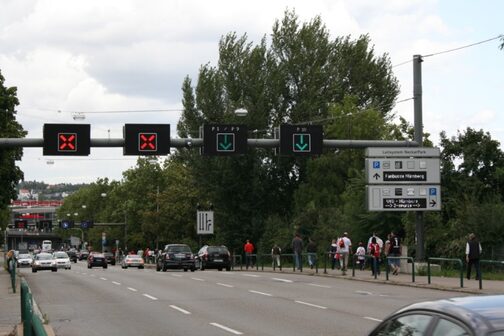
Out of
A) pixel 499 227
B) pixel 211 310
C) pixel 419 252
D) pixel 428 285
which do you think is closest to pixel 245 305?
pixel 211 310

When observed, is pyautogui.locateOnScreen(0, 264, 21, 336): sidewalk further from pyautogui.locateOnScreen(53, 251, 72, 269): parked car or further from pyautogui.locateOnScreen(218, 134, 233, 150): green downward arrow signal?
pyautogui.locateOnScreen(53, 251, 72, 269): parked car

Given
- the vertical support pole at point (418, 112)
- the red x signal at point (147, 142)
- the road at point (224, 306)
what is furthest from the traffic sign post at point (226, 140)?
the vertical support pole at point (418, 112)

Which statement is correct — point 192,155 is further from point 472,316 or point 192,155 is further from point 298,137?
point 472,316

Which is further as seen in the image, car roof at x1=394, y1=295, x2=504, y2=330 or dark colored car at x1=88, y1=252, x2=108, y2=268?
dark colored car at x1=88, y1=252, x2=108, y2=268

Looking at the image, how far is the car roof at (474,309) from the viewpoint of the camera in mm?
5105

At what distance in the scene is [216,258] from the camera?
174ft

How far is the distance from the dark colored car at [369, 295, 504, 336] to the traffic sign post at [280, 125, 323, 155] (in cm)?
3080

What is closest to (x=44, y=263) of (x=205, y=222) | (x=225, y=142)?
(x=205, y=222)

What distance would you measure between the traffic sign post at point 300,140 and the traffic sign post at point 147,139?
4616mm

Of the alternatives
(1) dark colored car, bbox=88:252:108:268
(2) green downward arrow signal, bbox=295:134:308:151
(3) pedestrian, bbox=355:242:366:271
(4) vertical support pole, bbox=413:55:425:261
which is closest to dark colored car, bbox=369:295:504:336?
(4) vertical support pole, bbox=413:55:425:261

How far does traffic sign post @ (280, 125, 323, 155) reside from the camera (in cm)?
3697

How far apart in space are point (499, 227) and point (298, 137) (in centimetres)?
866

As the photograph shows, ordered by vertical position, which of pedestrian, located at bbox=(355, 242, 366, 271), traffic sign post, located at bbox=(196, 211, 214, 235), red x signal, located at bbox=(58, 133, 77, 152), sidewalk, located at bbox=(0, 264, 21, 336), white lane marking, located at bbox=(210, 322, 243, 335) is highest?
red x signal, located at bbox=(58, 133, 77, 152)

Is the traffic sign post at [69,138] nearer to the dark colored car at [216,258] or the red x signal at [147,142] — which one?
the red x signal at [147,142]
